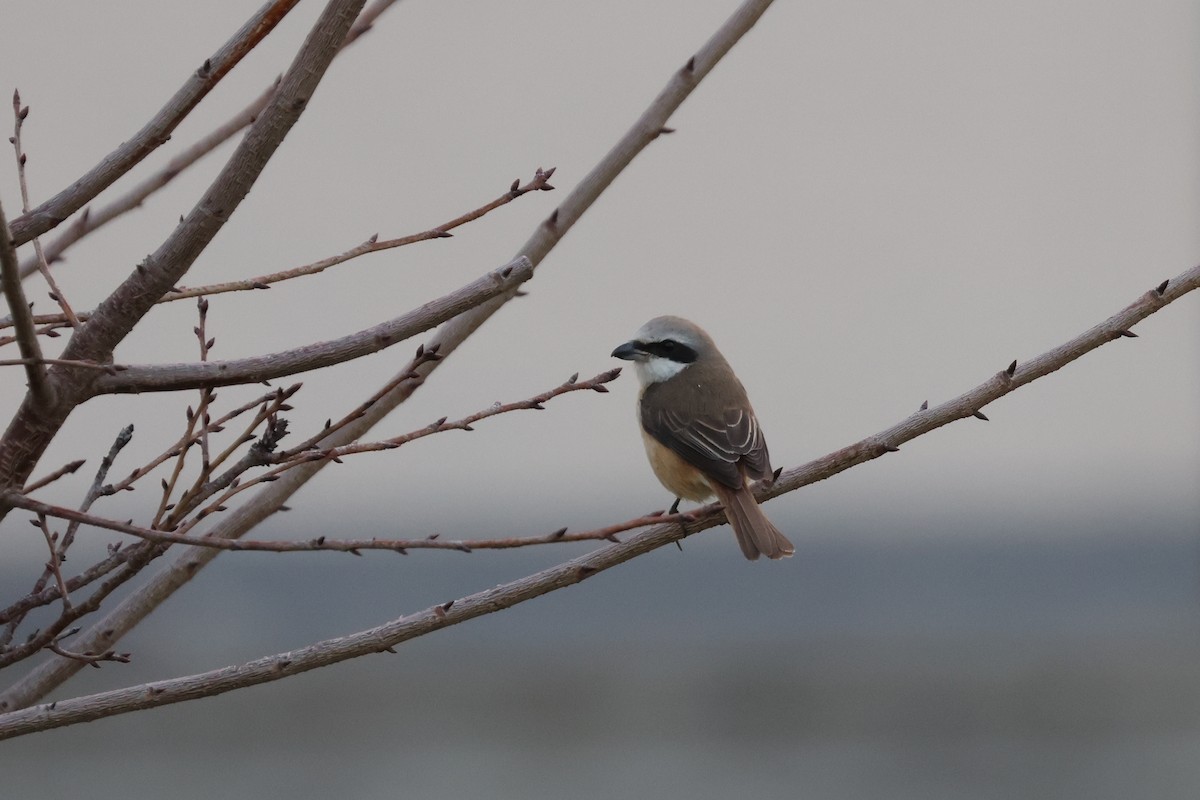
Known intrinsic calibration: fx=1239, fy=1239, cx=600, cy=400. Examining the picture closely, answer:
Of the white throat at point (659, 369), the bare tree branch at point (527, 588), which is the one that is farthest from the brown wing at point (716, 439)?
the bare tree branch at point (527, 588)

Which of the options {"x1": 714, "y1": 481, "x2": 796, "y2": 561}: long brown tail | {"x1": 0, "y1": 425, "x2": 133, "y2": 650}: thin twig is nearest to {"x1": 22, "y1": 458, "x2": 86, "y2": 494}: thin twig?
{"x1": 0, "y1": 425, "x2": 133, "y2": 650}: thin twig

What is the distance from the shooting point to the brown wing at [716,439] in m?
4.65

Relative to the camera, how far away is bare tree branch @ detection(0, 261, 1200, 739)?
194 centimetres

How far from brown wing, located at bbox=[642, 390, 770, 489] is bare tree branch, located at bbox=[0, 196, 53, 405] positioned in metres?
3.08

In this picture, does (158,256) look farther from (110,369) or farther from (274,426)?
(274,426)

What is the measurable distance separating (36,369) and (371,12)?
1.13 metres

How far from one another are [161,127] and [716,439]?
3.22 meters

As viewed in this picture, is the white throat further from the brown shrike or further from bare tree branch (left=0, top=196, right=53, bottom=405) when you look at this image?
bare tree branch (left=0, top=196, right=53, bottom=405)

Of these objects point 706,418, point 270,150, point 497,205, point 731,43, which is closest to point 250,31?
point 270,150

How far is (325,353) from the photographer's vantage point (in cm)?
180

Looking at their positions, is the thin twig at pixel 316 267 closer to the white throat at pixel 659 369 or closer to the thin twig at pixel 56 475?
the thin twig at pixel 56 475

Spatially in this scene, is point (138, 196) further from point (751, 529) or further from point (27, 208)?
point (751, 529)

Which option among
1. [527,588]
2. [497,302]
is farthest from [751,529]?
[527,588]

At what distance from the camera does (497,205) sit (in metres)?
2.09
